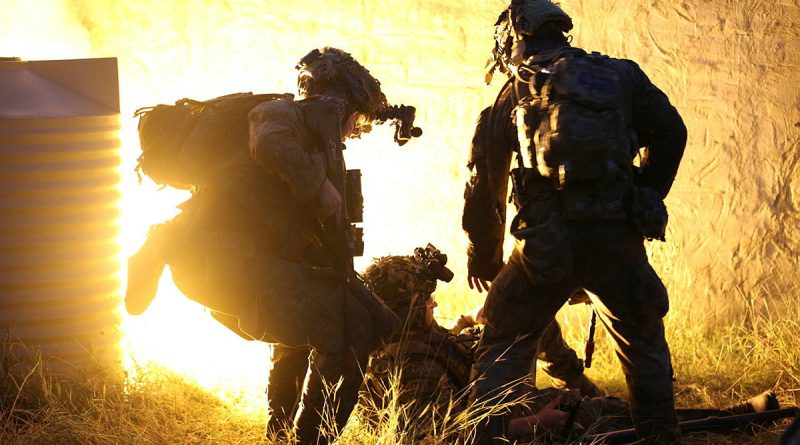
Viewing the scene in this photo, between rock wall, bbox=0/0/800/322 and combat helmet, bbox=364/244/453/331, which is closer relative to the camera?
combat helmet, bbox=364/244/453/331

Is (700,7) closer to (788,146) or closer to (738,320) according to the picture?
(788,146)

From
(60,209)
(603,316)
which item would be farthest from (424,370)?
(60,209)

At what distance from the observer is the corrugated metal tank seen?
5.31m

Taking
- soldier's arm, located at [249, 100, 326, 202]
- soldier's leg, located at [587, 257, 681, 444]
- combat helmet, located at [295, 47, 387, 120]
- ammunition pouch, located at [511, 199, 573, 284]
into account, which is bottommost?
soldier's leg, located at [587, 257, 681, 444]

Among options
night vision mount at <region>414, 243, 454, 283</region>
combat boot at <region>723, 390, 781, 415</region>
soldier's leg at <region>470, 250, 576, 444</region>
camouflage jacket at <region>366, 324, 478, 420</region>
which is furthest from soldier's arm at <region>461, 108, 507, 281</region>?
combat boot at <region>723, 390, 781, 415</region>

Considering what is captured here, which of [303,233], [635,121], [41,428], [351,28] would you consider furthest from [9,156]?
[635,121]

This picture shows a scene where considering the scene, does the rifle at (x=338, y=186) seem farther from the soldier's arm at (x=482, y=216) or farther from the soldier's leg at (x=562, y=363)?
the soldier's leg at (x=562, y=363)

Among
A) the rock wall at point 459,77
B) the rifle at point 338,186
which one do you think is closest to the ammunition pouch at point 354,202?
the rifle at point 338,186

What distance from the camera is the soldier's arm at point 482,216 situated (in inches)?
177

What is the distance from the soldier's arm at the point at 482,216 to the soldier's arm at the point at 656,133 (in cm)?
62

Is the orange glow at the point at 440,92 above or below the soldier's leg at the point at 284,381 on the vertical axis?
above

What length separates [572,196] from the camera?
421 centimetres

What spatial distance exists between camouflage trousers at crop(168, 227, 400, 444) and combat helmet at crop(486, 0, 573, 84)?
122 cm

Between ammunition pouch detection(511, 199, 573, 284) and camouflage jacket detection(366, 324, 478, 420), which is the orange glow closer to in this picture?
camouflage jacket detection(366, 324, 478, 420)
